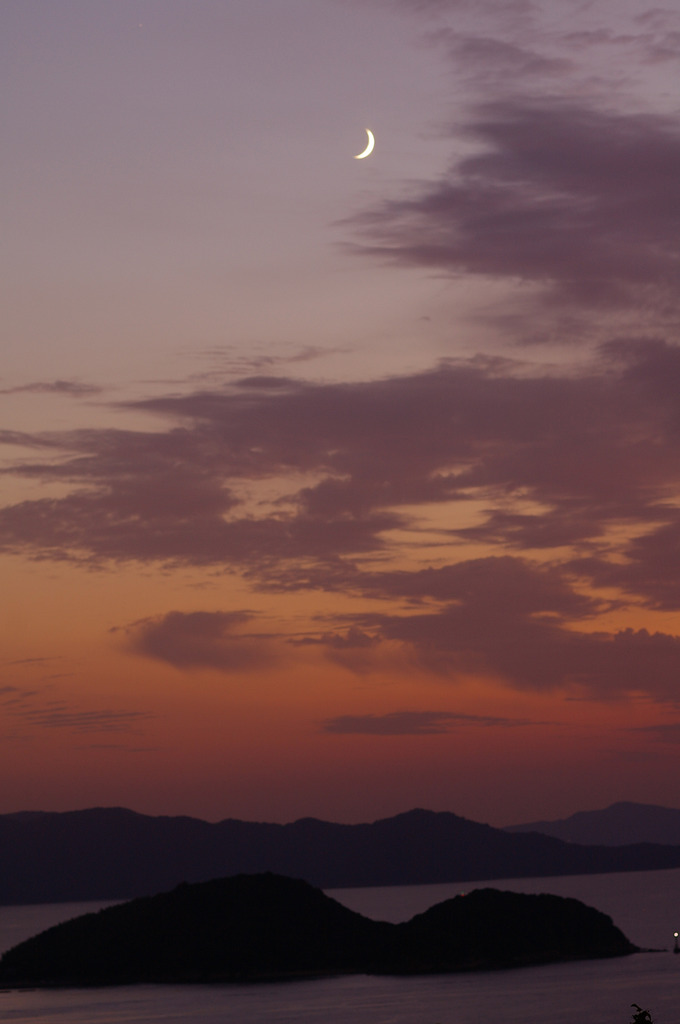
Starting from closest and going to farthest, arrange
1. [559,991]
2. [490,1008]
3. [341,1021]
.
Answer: [341,1021]
[490,1008]
[559,991]

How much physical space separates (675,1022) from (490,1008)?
1127 inches

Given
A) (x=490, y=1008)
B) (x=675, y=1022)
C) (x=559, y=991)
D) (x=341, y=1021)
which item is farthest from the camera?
(x=559, y=991)

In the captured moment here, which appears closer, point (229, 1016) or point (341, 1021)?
point (341, 1021)

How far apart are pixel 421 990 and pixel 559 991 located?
65.9ft

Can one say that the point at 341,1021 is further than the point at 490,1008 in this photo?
No

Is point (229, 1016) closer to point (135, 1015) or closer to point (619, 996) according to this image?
point (135, 1015)

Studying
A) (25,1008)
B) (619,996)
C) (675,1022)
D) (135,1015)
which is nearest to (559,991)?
(619,996)

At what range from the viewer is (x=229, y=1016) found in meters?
177

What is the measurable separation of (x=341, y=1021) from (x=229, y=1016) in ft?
68.1

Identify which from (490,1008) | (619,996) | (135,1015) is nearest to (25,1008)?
(135,1015)

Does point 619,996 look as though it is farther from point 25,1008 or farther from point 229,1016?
point 25,1008

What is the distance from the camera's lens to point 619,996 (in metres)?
180

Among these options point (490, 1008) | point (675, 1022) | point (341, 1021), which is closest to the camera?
point (675, 1022)

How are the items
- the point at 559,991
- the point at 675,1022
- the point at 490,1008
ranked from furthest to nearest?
the point at 559,991 < the point at 490,1008 < the point at 675,1022
